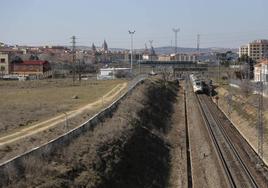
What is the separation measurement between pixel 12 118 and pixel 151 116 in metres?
21.0

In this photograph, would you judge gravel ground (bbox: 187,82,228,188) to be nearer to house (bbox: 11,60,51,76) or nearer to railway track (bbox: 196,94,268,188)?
railway track (bbox: 196,94,268,188)

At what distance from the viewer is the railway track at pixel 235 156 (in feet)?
117

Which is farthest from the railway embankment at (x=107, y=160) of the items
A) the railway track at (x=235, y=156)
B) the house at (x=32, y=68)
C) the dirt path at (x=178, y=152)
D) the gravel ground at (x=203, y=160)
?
the house at (x=32, y=68)


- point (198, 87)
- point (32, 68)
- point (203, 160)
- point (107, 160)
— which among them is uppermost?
point (32, 68)

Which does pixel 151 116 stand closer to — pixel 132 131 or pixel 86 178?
pixel 132 131

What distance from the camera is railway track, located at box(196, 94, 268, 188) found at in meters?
35.7

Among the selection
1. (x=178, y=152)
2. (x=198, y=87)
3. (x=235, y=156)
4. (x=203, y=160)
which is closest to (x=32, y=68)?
(x=198, y=87)

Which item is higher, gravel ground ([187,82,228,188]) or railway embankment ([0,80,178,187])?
railway embankment ([0,80,178,187])

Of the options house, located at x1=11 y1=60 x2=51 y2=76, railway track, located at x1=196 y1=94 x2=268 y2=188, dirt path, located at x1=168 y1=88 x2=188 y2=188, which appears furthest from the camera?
house, located at x1=11 y1=60 x2=51 y2=76

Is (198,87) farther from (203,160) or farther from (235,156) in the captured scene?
(203,160)

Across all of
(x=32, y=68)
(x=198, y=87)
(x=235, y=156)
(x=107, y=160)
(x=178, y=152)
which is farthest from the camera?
(x=32, y=68)

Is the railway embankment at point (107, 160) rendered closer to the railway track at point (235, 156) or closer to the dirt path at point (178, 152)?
the dirt path at point (178, 152)

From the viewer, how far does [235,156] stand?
144ft

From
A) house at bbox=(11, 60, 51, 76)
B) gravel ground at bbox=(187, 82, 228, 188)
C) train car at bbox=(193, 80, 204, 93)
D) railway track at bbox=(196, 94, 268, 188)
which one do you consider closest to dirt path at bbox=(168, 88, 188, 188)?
gravel ground at bbox=(187, 82, 228, 188)
